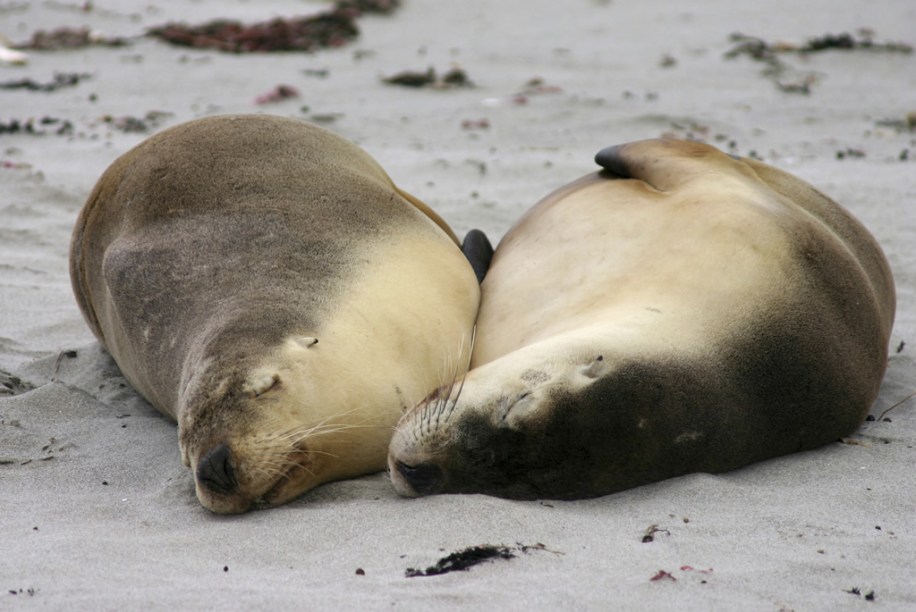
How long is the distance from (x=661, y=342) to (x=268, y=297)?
1.06 metres

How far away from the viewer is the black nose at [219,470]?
9.54ft

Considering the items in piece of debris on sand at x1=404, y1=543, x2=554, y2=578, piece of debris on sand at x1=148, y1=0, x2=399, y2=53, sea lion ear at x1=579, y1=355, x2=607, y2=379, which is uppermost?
sea lion ear at x1=579, y1=355, x2=607, y2=379

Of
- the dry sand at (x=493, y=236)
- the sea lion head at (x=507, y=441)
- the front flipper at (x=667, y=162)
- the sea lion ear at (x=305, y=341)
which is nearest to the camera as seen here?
the dry sand at (x=493, y=236)

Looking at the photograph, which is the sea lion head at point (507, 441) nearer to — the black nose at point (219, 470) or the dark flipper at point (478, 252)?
the black nose at point (219, 470)

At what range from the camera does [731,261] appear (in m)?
3.54

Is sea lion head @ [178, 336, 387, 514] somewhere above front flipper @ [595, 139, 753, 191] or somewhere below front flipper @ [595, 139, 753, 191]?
below

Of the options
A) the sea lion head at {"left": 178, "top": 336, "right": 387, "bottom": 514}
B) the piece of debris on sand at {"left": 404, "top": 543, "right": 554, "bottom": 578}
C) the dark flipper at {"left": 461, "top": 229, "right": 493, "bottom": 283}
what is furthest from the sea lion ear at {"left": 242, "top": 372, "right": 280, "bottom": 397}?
the dark flipper at {"left": 461, "top": 229, "right": 493, "bottom": 283}

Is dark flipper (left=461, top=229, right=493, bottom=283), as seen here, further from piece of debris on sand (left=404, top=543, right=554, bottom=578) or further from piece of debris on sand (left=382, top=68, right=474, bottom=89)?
piece of debris on sand (left=382, top=68, right=474, bottom=89)

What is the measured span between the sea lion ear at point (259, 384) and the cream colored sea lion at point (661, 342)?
0.33 meters

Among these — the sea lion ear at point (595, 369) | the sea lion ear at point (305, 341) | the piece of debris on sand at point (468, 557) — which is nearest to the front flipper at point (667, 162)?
the sea lion ear at point (595, 369)

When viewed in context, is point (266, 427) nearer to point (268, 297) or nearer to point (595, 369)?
point (268, 297)

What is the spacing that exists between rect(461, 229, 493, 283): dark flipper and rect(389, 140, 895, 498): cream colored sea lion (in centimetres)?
10

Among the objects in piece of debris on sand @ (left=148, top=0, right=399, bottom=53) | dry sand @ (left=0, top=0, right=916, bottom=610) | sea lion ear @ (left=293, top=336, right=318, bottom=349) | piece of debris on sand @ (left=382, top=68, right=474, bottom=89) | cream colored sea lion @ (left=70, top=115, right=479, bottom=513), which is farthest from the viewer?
piece of debris on sand @ (left=148, top=0, right=399, bottom=53)

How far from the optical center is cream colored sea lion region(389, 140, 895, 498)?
2906mm
